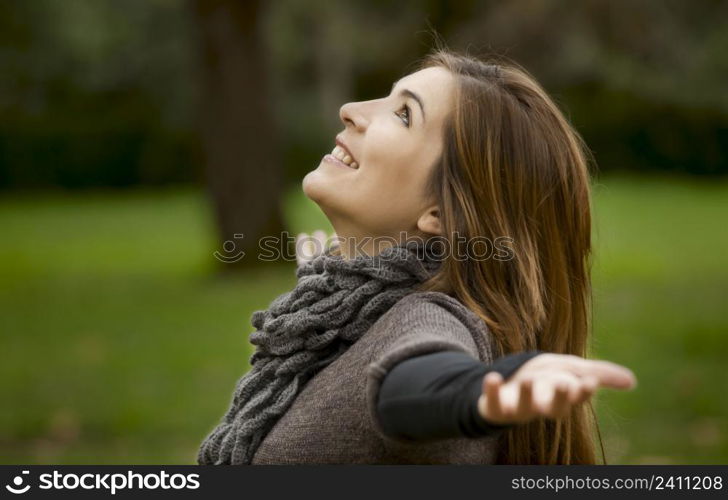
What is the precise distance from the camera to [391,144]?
235 centimetres

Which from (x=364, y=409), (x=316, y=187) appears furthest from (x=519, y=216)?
(x=364, y=409)

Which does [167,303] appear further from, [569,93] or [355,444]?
[569,93]

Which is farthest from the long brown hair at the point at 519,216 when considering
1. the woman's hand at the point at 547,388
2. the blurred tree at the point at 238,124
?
the blurred tree at the point at 238,124

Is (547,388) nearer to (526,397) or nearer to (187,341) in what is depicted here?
(526,397)

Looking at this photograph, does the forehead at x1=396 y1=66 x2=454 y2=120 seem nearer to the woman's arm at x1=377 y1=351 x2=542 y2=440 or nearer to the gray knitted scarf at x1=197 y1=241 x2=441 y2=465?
the gray knitted scarf at x1=197 y1=241 x2=441 y2=465

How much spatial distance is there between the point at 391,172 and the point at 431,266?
223 mm

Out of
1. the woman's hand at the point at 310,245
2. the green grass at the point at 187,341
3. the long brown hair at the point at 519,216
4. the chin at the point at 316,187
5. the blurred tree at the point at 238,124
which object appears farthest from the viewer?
the blurred tree at the point at 238,124

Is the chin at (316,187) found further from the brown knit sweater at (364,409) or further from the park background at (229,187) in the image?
the park background at (229,187)

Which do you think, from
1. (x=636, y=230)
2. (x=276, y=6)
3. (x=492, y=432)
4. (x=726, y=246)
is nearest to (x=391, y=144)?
(x=492, y=432)

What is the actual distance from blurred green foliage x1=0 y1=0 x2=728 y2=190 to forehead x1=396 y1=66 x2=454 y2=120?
14.1m

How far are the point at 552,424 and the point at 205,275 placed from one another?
8747 mm

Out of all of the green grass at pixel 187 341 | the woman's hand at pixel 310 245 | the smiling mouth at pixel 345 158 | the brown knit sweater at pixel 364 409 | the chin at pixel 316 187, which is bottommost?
the green grass at pixel 187 341

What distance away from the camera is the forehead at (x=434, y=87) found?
2.37 metres

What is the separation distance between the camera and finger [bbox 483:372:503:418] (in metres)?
1.50
